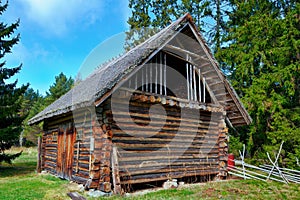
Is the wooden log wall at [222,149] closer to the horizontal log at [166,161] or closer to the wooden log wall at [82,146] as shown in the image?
the horizontal log at [166,161]

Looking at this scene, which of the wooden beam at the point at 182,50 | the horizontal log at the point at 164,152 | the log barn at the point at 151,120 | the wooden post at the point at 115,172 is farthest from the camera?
the wooden beam at the point at 182,50

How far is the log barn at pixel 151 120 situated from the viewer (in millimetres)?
9133

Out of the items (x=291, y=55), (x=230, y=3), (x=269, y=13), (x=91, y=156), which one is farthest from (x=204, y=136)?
(x=230, y=3)

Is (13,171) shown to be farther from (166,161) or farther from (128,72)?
(128,72)

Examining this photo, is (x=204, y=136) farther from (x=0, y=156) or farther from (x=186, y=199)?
(x=0, y=156)

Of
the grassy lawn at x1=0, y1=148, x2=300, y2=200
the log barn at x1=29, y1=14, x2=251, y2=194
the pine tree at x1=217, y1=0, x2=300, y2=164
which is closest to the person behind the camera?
the grassy lawn at x1=0, y1=148, x2=300, y2=200

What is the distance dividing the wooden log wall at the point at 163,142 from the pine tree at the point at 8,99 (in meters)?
8.95

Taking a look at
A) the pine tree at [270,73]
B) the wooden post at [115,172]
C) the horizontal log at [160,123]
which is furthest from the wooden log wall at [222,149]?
the pine tree at [270,73]

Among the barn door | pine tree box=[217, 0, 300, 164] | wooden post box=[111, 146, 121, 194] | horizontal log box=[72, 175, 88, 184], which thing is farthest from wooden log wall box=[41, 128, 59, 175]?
pine tree box=[217, 0, 300, 164]

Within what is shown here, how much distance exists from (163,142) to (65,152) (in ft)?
14.7

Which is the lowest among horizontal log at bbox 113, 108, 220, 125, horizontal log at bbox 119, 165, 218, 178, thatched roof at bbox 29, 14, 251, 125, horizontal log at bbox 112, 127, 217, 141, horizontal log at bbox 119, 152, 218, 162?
horizontal log at bbox 119, 165, 218, 178

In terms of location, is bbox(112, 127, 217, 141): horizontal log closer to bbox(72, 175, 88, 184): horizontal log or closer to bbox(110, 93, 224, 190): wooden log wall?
bbox(110, 93, 224, 190): wooden log wall

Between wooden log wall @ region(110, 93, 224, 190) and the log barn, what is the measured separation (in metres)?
0.04

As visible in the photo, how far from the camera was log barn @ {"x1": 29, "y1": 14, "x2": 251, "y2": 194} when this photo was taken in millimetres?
9133
